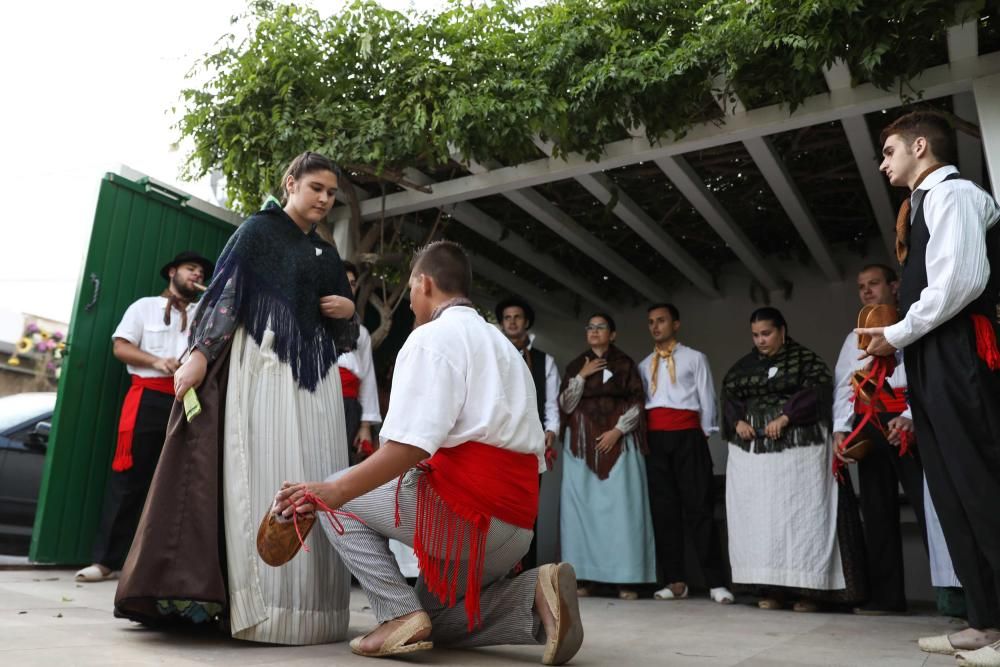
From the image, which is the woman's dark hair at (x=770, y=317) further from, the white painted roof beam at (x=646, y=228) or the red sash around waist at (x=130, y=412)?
the red sash around waist at (x=130, y=412)

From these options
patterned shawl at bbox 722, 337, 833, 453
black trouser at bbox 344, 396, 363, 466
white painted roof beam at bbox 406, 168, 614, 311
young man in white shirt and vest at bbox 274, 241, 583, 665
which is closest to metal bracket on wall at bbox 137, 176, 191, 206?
white painted roof beam at bbox 406, 168, 614, 311

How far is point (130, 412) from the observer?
170 inches

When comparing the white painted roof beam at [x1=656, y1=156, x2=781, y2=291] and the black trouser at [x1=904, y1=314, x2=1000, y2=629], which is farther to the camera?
the white painted roof beam at [x1=656, y1=156, x2=781, y2=291]

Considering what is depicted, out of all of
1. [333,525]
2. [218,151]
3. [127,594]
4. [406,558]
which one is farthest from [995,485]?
[218,151]

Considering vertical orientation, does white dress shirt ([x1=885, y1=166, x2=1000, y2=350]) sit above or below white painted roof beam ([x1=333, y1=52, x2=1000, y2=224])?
below

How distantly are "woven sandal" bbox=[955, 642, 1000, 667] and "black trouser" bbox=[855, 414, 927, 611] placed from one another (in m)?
1.83

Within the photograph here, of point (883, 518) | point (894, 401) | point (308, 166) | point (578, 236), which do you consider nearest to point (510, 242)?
point (578, 236)

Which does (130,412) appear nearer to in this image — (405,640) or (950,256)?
(405,640)

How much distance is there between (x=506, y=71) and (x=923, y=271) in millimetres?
2352

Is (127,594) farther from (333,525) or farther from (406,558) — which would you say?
(406,558)

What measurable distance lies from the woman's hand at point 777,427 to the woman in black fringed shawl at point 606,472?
32.0 inches

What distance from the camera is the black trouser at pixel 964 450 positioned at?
2.39m

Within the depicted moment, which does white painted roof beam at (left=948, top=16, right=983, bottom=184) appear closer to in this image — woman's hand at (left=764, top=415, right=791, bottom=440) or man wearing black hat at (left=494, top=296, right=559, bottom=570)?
woman's hand at (left=764, top=415, right=791, bottom=440)

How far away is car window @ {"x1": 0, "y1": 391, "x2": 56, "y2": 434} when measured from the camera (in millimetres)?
5617
